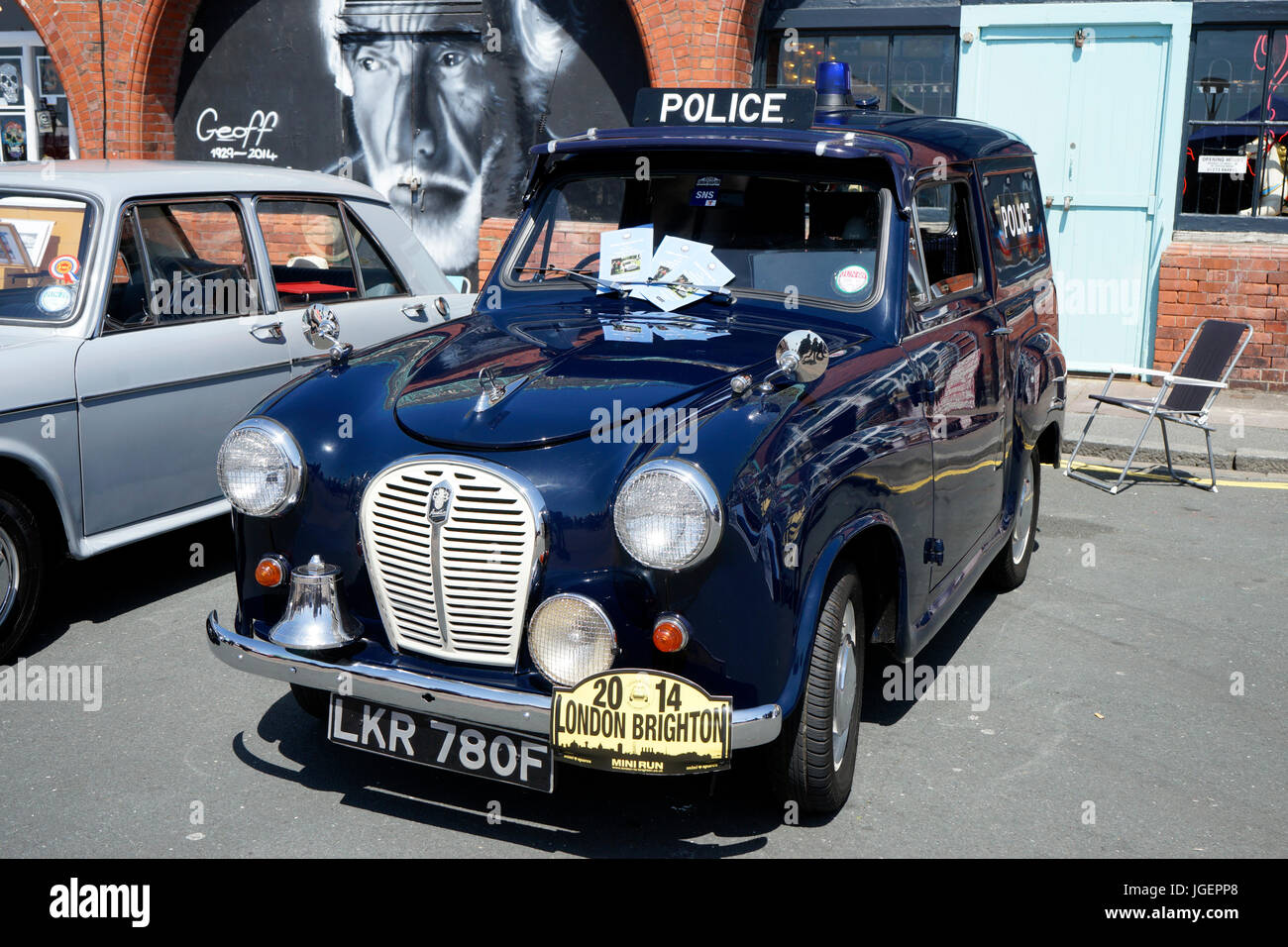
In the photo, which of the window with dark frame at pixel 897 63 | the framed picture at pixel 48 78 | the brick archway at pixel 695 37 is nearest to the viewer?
the brick archway at pixel 695 37

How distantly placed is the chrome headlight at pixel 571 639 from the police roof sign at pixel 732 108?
6.90 feet

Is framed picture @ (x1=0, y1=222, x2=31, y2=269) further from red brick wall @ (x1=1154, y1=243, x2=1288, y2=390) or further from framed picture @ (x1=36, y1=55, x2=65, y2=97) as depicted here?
framed picture @ (x1=36, y1=55, x2=65, y2=97)

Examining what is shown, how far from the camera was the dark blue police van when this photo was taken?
3.12 metres

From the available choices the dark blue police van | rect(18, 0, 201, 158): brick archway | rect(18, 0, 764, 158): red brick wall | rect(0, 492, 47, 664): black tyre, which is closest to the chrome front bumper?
the dark blue police van

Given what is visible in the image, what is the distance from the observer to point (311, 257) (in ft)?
20.6

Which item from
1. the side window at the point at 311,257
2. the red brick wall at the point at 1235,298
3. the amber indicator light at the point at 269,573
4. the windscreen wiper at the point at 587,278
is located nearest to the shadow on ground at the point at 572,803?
the amber indicator light at the point at 269,573

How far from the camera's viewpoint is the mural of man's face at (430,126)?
1193 centimetres

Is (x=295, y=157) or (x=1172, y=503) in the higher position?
(x=295, y=157)

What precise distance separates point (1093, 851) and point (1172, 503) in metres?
4.50

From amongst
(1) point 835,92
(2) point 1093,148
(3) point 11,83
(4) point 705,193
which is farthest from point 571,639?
(3) point 11,83

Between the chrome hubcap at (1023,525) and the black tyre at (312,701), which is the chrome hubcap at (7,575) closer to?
the black tyre at (312,701)
